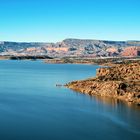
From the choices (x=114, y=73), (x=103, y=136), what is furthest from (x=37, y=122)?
(x=114, y=73)

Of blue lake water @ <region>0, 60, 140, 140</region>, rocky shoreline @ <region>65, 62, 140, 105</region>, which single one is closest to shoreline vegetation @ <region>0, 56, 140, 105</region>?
rocky shoreline @ <region>65, 62, 140, 105</region>

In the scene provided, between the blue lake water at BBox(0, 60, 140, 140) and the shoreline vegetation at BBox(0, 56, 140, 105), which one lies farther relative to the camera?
the shoreline vegetation at BBox(0, 56, 140, 105)

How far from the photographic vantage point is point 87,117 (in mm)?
42969

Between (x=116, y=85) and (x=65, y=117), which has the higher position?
(x=116, y=85)

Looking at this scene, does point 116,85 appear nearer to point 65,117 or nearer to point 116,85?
point 116,85

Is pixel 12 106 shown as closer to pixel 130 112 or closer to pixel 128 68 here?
pixel 130 112

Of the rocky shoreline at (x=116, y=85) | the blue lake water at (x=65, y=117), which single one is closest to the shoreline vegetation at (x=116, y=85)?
the rocky shoreline at (x=116, y=85)

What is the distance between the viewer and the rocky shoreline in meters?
55.9

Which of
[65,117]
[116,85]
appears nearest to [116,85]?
[116,85]

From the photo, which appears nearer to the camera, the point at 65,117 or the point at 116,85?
the point at 65,117

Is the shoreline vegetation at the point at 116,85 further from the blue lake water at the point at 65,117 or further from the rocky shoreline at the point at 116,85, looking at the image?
the blue lake water at the point at 65,117

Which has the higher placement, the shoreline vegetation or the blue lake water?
the shoreline vegetation

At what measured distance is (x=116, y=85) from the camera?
193 feet

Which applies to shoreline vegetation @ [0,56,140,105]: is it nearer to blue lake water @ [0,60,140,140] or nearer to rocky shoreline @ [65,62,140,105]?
rocky shoreline @ [65,62,140,105]
